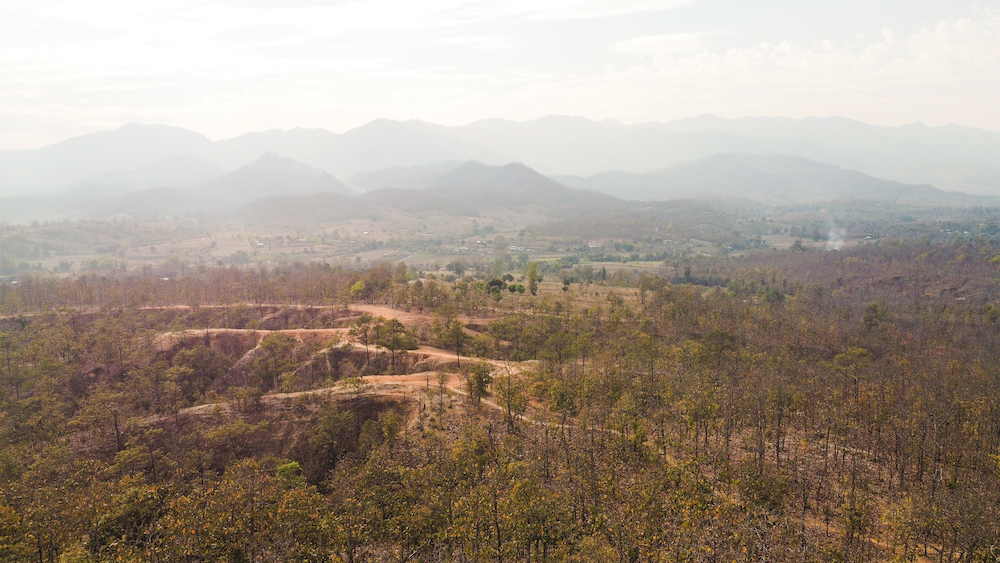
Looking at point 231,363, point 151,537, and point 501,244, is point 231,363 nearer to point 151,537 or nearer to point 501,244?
point 151,537

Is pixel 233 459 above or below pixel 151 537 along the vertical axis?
below

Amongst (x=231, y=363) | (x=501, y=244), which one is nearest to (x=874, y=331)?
(x=231, y=363)

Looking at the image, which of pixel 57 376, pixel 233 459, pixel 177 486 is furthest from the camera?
pixel 57 376

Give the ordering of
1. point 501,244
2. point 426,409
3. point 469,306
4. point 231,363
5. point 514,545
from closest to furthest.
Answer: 1. point 514,545
2. point 426,409
3. point 231,363
4. point 469,306
5. point 501,244

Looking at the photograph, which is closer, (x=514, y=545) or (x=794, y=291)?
(x=514, y=545)

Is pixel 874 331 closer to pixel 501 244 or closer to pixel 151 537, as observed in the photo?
pixel 151 537

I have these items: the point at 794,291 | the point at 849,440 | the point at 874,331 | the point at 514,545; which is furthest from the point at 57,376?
the point at 794,291
